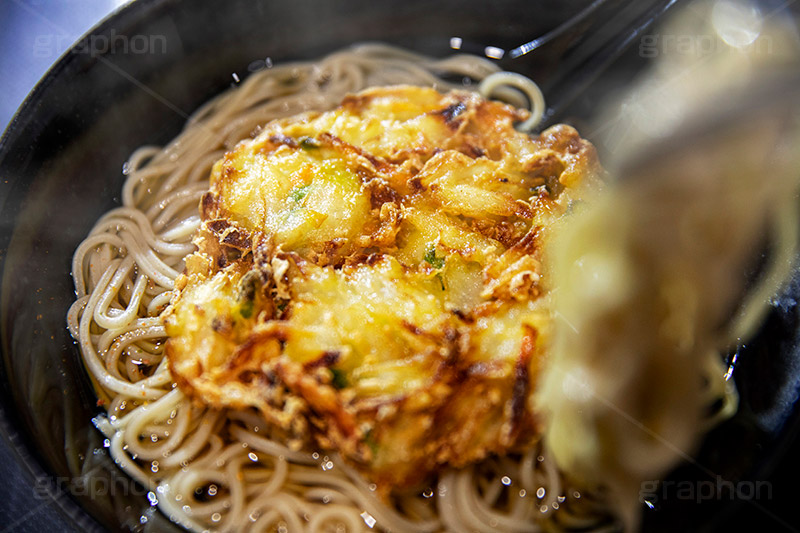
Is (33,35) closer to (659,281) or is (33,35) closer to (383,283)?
(383,283)

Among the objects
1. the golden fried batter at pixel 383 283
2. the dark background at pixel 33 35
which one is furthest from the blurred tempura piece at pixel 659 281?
the dark background at pixel 33 35

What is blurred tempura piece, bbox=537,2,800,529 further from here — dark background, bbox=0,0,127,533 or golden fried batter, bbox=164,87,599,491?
dark background, bbox=0,0,127,533

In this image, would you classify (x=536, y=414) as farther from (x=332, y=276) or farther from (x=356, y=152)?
(x=356, y=152)

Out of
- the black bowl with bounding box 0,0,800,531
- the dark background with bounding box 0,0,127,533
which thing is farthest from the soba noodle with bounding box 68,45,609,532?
the dark background with bounding box 0,0,127,533

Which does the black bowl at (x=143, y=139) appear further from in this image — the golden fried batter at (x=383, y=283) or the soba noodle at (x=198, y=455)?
the golden fried batter at (x=383, y=283)

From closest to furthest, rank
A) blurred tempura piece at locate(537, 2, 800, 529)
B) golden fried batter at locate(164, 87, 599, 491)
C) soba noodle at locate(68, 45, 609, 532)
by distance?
blurred tempura piece at locate(537, 2, 800, 529) → golden fried batter at locate(164, 87, 599, 491) → soba noodle at locate(68, 45, 609, 532)

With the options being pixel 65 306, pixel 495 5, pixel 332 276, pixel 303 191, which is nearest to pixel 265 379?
pixel 332 276
